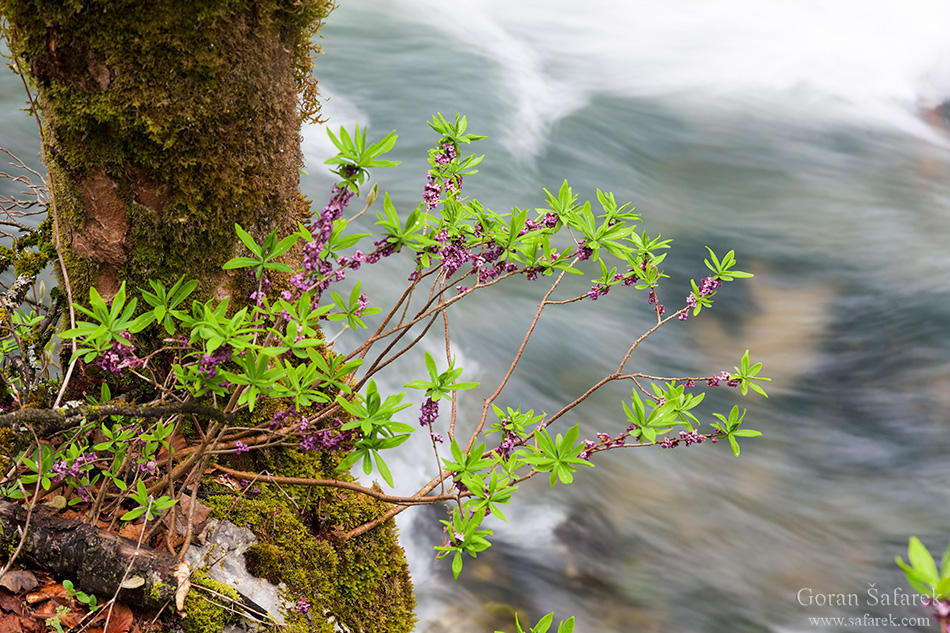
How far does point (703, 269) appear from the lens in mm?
6023

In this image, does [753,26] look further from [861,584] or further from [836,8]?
[861,584]

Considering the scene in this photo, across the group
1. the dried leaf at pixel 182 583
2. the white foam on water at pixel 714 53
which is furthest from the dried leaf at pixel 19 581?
the white foam on water at pixel 714 53

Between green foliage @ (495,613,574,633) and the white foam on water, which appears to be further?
the white foam on water

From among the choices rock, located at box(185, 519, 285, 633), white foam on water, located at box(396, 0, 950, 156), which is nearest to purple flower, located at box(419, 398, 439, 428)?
rock, located at box(185, 519, 285, 633)

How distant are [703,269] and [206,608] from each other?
525 cm

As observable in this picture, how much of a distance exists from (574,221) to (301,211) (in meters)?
1.11

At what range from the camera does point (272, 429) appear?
2131mm

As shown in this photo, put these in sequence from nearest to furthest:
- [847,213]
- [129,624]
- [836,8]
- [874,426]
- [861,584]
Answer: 1. [129,624]
2. [861,584]
3. [874,426]
4. [847,213]
5. [836,8]

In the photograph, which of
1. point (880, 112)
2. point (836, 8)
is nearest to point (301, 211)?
point (880, 112)

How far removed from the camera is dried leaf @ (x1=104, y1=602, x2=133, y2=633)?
5.90ft

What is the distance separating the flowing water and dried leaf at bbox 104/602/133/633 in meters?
2.73

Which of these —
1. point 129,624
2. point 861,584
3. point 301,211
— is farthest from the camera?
point 861,584

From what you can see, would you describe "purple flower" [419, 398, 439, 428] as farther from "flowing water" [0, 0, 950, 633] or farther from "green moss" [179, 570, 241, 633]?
"flowing water" [0, 0, 950, 633]

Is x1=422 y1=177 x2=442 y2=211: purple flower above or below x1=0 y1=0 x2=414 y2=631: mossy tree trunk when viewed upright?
above
